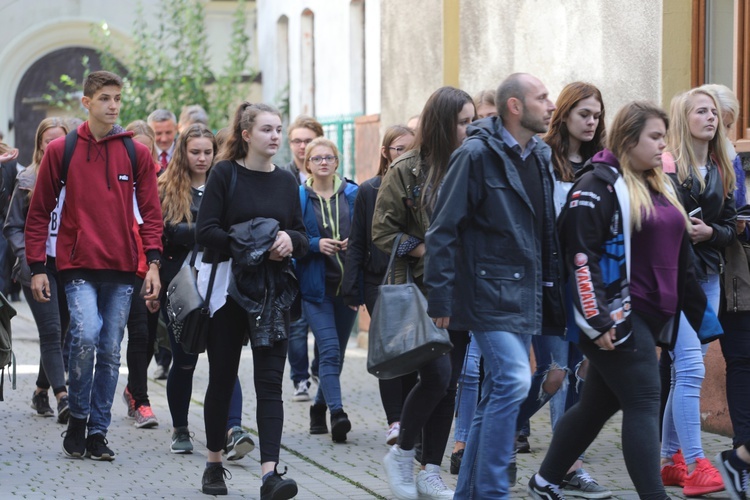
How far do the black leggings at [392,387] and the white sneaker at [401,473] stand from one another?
4.94 feet

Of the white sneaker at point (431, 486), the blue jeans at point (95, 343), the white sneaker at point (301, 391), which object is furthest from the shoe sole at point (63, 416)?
the white sneaker at point (431, 486)

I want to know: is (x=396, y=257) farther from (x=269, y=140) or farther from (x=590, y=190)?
(x=590, y=190)

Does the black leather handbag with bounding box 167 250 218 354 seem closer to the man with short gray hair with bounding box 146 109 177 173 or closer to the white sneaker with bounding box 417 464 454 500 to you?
the white sneaker with bounding box 417 464 454 500

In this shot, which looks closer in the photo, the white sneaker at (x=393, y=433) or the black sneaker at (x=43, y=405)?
the white sneaker at (x=393, y=433)

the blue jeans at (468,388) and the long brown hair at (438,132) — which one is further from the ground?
the long brown hair at (438,132)

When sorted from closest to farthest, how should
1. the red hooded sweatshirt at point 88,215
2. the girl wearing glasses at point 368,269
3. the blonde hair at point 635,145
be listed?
the blonde hair at point 635,145 < the red hooded sweatshirt at point 88,215 < the girl wearing glasses at point 368,269

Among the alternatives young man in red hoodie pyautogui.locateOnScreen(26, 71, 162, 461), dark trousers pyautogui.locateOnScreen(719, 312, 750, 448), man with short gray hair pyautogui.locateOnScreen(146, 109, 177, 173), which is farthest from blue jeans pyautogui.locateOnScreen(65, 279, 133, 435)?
dark trousers pyautogui.locateOnScreen(719, 312, 750, 448)

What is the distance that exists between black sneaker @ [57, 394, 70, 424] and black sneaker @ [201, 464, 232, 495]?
2397mm

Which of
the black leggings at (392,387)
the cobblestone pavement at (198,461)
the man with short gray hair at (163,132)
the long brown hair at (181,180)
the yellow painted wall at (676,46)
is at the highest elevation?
the yellow painted wall at (676,46)

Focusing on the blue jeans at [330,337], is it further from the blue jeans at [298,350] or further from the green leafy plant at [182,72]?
the green leafy plant at [182,72]

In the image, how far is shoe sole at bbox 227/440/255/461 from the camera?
7863mm

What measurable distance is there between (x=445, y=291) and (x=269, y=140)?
4.84ft

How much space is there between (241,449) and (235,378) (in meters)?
1.00

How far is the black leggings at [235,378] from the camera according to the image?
6.67 metres
